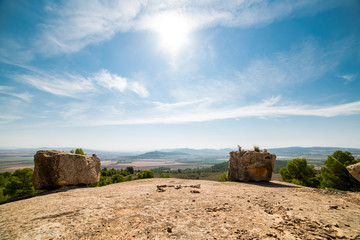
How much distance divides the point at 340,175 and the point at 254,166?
1620 cm

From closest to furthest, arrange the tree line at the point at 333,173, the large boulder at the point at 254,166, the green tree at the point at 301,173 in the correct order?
the large boulder at the point at 254,166
the tree line at the point at 333,173
the green tree at the point at 301,173

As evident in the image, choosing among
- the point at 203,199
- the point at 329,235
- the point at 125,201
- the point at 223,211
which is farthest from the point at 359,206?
the point at 125,201

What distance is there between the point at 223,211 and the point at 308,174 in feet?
107

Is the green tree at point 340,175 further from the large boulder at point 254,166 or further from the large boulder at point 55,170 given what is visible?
the large boulder at point 55,170

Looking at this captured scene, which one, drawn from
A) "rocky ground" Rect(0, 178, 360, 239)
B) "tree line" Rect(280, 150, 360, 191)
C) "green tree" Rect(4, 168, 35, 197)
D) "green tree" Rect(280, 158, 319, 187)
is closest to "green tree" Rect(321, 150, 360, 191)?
"tree line" Rect(280, 150, 360, 191)

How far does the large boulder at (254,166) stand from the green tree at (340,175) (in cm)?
1360

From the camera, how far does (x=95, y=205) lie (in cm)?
735

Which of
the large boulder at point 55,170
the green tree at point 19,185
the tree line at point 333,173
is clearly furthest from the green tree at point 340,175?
the green tree at point 19,185

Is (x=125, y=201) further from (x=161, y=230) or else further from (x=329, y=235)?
(x=329, y=235)

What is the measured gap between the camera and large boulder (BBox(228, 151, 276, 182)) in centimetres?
1661

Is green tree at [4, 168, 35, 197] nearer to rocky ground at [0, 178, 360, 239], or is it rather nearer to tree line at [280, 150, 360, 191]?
rocky ground at [0, 178, 360, 239]

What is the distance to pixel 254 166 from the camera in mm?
16641

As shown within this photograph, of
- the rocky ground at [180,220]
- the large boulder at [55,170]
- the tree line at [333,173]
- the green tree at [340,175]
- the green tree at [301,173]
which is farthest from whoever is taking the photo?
the green tree at [301,173]

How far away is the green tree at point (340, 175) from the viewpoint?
71.5 ft
